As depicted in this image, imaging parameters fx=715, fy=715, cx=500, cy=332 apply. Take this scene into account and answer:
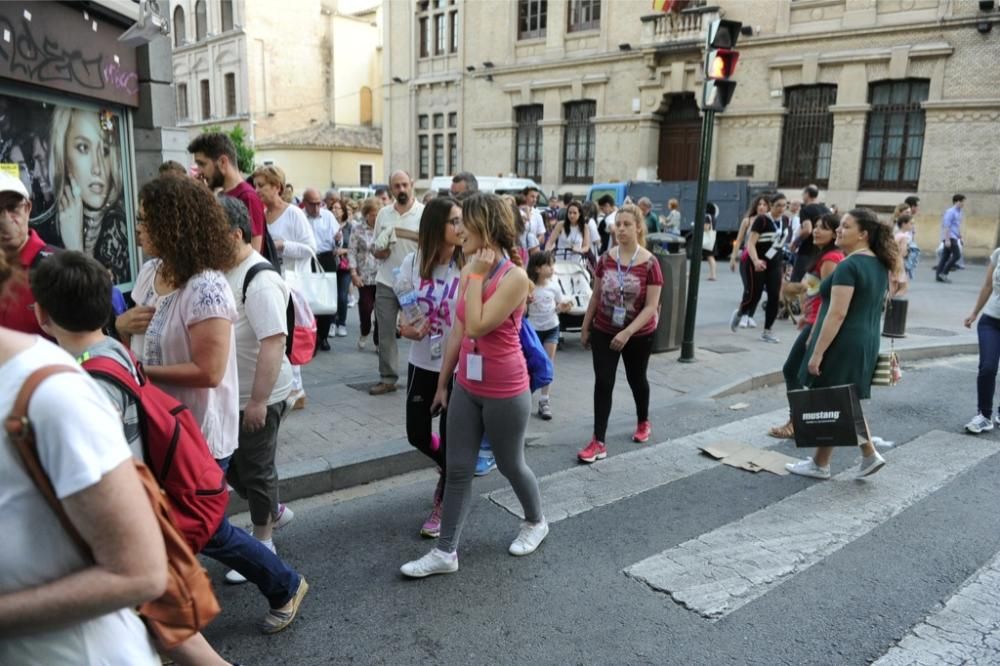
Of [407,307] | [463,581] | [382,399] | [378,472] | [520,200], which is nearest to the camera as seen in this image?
[463,581]

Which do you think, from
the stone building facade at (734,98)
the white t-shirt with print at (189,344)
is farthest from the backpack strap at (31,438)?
the stone building facade at (734,98)

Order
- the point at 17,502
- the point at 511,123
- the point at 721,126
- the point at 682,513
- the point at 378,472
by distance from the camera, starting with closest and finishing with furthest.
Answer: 1. the point at 17,502
2. the point at 682,513
3. the point at 378,472
4. the point at 721,126
5. the point at 511,123

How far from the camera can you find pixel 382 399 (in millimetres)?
6363

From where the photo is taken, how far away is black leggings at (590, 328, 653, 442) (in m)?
5.27

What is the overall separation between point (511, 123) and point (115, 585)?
103ft

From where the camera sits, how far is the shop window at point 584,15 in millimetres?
28250

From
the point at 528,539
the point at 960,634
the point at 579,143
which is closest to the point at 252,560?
the point at 528,539

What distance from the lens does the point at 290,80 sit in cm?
4644

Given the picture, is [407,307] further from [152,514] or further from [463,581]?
[152,514]

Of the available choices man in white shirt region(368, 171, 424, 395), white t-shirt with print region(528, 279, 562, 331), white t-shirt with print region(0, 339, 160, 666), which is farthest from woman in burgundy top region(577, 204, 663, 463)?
white t-shirt with print region(0, 339, 160, 666)

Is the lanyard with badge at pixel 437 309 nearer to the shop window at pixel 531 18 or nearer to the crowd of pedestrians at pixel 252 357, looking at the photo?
the crowd of pedestrians at pixel 252 357

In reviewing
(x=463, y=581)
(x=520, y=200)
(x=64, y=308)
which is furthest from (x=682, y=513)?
(x=520, y=200)

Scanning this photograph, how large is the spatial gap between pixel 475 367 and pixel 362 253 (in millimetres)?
5561

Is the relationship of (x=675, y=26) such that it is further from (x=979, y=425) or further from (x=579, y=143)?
(x=979, y=425)
